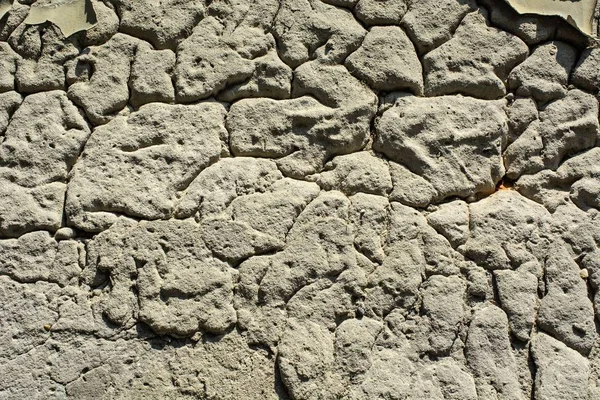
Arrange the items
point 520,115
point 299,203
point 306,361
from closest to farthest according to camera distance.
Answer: point 306,361 → point 299,203 → point 520,115

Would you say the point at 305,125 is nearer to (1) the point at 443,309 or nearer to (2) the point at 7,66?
(1) the point at 443,309

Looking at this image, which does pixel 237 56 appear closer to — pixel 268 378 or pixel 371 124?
pixel 371 124

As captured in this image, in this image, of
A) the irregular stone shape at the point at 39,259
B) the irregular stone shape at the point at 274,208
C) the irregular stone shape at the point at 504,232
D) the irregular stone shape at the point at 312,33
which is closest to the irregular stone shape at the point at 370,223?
the irregular stone shape at the point at 274,208

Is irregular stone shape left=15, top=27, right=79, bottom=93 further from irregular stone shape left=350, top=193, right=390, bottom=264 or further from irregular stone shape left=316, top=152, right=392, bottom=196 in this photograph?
irregular stone shape left=350, top=193, right=390, bottom=264

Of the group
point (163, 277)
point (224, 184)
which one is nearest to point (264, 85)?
point (224, 184)

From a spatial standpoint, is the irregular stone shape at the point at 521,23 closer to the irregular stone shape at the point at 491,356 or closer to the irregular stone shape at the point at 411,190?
the irregular stone shape at the point at 411,190

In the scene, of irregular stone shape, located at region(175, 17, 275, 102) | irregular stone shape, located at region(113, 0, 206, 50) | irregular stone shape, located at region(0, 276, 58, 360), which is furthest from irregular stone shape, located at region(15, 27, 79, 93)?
irregular stone shape, located at region(0, 276, 58, 360)
